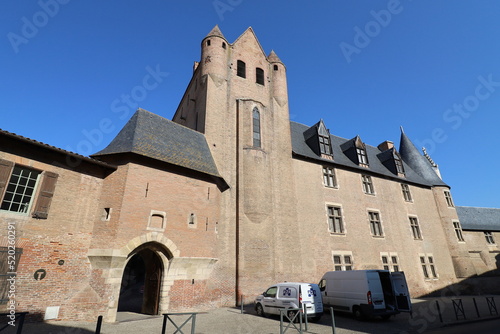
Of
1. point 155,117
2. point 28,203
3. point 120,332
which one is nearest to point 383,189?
point 155,117

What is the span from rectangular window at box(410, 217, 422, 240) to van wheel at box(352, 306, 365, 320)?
13.9 meters

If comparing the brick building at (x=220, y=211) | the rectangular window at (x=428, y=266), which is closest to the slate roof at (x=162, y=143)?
the brick building at (x=220, y=211)

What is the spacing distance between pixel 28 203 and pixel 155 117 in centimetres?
760

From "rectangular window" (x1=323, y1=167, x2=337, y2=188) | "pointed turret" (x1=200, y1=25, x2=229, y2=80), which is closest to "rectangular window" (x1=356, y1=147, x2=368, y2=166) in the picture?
"rectangular window" (x1=323, y1=167, x2=337, y2=188)

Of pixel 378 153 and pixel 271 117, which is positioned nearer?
pixel 271 117

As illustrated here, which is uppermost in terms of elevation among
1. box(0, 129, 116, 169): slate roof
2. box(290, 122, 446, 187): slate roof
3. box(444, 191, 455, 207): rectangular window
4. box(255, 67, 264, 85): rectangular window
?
box(255, 67, 264, 85): rectangular window

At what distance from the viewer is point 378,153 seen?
90.7ft

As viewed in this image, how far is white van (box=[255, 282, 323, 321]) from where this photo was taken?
10.7 meters

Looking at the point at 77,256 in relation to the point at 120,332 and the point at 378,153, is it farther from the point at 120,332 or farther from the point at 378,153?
the point at 378,153

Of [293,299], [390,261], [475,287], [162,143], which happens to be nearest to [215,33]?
[162,143]

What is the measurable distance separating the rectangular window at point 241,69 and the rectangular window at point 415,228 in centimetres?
1893

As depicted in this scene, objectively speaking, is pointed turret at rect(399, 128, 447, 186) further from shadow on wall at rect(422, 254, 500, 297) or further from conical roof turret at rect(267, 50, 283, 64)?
conical roof turret at rect(267, 50, 283, 64)

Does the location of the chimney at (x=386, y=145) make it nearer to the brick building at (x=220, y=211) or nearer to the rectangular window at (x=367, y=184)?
the brick building at (x=220, y=211)

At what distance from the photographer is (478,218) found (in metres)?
29.1
